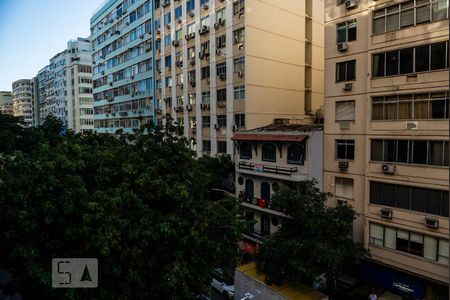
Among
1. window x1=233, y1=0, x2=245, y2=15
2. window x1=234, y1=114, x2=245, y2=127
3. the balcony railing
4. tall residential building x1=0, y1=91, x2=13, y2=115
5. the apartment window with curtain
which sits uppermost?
tall residential building x1=0, y1=91, x2=13, y2=115

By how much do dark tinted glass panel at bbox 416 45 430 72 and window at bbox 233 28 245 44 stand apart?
1472 cm

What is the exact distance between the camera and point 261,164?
2597cm

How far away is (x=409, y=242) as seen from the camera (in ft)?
57.2

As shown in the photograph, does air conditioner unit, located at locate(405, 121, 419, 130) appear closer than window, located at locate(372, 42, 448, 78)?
No

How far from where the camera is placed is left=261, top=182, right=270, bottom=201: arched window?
85.8 ft

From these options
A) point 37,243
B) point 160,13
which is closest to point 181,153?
point 37,243

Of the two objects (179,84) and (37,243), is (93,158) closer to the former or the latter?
(37,243)

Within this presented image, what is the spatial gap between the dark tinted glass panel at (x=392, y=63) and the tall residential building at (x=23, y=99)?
130315 mm

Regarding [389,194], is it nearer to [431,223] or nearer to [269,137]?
[431,223]

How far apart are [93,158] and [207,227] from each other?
4763 millimetres

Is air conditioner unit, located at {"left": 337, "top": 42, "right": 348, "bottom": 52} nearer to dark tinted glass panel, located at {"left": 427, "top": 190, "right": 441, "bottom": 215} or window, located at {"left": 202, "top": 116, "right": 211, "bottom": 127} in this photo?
dark tinted glass panel, located at {"left": 427, "top": 190, "right": 441, "bottom": 215}

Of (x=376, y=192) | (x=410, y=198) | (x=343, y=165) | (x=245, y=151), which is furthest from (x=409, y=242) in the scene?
(x=245, y=151)

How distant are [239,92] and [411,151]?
15149mm

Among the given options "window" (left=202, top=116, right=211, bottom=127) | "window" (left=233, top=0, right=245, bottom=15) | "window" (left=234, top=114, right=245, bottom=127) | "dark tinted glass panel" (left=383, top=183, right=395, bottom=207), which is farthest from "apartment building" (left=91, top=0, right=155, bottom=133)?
"dark tinted glass panel" (left=383, top=183, right=395, bottom=207)
